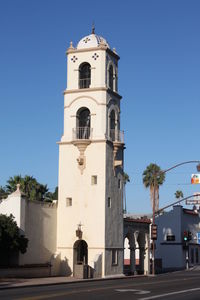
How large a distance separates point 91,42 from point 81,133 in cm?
766

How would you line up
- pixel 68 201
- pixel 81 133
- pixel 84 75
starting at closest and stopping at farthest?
pixel 68 201 < pixel 81 133 < pixel 84 75

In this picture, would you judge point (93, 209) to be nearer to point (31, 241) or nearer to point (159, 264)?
point (31, 241)

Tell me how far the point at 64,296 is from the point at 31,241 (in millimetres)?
17350

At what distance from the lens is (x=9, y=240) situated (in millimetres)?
38219

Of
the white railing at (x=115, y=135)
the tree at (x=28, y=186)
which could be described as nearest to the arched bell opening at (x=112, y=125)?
the white railing at (x=115, y=135)

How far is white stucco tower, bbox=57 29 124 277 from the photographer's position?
141 ft

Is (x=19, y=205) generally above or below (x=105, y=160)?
below

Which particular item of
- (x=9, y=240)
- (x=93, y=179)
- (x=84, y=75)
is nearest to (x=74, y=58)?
(x=84, y=75)

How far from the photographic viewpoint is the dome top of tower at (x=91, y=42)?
4549 cm

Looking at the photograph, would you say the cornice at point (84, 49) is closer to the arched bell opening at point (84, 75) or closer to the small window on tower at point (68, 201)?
the arched bell opening at point (84, 75)

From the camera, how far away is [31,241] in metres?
41.7

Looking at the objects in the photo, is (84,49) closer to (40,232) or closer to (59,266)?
(40,232)

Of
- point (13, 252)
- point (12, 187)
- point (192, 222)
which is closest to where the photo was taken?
point (13, 252)

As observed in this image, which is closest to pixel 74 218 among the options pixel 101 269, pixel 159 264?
pixel 101 269
